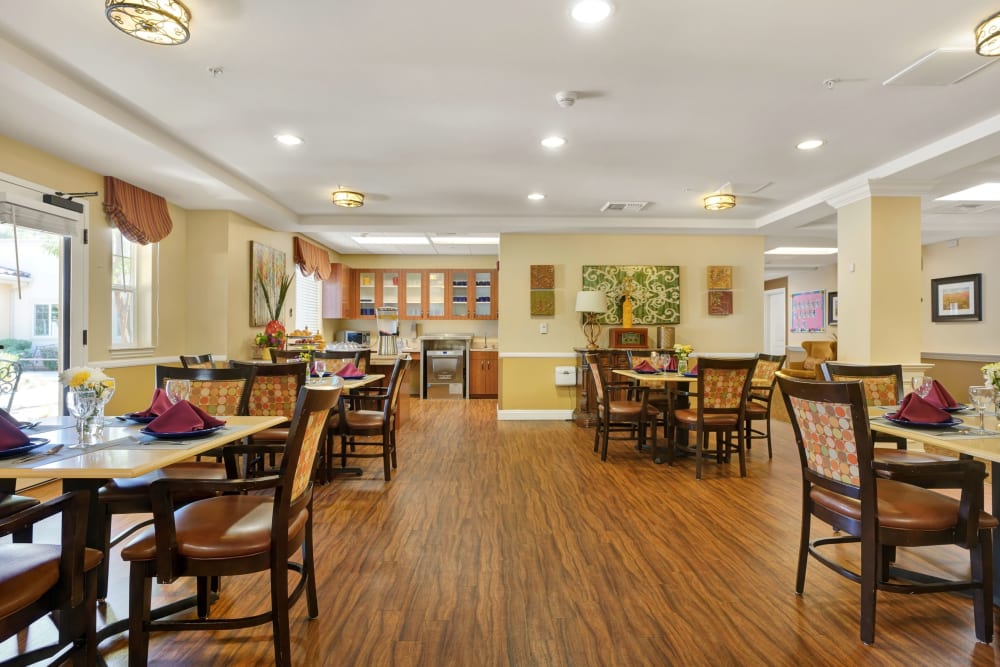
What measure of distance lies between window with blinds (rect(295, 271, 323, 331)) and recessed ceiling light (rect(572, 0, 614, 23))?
20.0ft

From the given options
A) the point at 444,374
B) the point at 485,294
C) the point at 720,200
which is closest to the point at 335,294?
the point at 444,374

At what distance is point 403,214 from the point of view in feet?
20.7

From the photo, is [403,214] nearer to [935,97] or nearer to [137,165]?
[137,165]

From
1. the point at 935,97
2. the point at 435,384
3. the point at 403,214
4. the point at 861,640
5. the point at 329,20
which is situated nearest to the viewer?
the point at 861,640

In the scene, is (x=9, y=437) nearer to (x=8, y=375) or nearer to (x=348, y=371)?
(x=8, y=375)

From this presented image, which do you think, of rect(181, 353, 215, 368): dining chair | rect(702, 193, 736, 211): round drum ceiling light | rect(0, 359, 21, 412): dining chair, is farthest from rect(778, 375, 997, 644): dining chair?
rect(0, 359, 21, 412): dining chair

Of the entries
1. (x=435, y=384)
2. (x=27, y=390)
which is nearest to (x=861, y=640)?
(x=27, y=390)

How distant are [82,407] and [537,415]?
550 centimetres

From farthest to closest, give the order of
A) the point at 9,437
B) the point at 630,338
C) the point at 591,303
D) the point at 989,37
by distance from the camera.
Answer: the point at 630,338 < the point at 591,303 < the point at 989,37 < the point at 9,437

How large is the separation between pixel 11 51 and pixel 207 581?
267 centimetres

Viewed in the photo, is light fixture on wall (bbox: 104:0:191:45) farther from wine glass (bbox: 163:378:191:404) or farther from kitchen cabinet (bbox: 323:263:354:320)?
kitchen cabinet (bbox: 323:263:354:320)

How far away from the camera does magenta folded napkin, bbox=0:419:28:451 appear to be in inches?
Result: 62.2

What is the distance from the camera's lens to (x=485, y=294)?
9.50 m

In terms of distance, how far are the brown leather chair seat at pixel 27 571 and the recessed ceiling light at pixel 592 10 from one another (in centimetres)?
264
